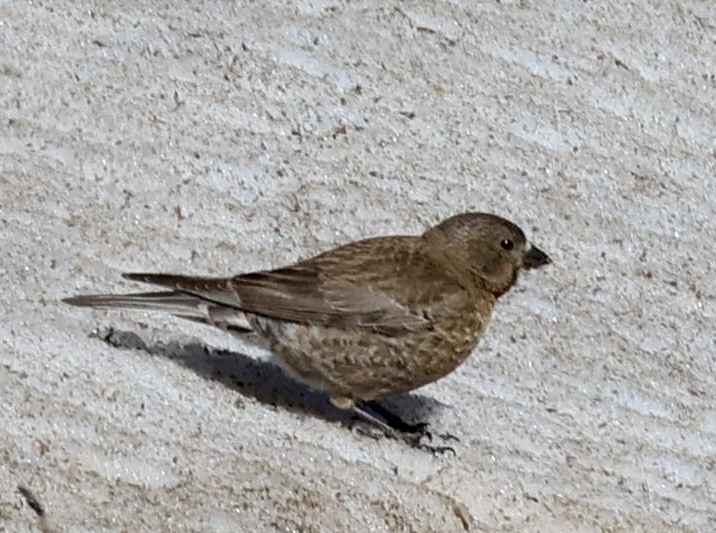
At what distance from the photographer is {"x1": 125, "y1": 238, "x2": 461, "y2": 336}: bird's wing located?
557 cm

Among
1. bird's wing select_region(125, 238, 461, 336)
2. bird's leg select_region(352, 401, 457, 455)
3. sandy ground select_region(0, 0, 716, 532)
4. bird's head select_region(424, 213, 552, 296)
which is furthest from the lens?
bird's head select_region(424, 213, 552, 296)

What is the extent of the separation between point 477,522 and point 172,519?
40.9 inches

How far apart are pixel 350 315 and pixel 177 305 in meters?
0.58

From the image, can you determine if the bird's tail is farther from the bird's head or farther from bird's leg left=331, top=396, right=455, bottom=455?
the bird's head

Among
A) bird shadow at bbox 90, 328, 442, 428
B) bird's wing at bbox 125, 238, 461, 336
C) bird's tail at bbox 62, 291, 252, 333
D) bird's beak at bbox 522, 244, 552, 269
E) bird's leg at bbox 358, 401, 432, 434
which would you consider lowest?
bird shadow at bbox 90, 328, 442, 428

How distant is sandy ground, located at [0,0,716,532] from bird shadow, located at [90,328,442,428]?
1 cm

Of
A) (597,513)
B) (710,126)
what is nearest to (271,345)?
(597,513)

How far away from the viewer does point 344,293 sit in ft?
18.4

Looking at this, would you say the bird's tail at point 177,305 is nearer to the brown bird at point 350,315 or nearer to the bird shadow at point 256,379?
the brown bird at point 350,315

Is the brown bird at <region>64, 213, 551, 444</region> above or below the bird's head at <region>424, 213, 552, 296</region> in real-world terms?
below

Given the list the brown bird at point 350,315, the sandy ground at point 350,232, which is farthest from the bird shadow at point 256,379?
the brown bird at point 350,315

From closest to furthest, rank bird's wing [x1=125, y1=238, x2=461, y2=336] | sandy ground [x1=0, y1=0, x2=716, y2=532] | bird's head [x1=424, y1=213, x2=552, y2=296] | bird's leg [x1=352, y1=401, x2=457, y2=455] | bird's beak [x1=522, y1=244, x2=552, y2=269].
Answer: sandy ground [x1=0, y1=0, x2=716, y2=532], bird's wing [x1=125, y1=238, x2=461, y2=336], bird's leg [x1=352, y1=401, x2=457, y2=455], bird's head [x1=424, y1=213, x2=552, y2=296], bird's beak [x1=522, y1=244, x2=552, y2=269]

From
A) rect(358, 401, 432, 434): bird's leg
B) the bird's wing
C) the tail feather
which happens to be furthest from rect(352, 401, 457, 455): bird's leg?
the tail feather

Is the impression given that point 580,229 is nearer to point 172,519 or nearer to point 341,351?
point 341,351
